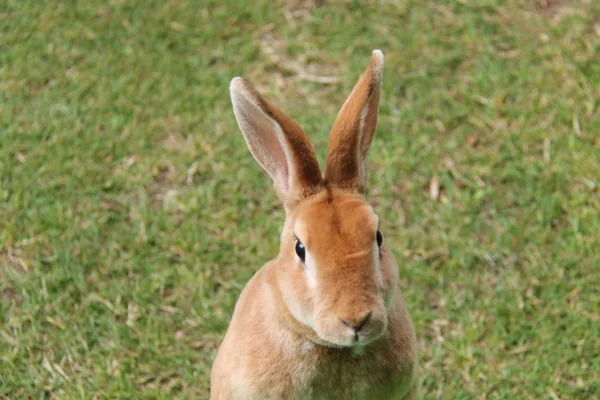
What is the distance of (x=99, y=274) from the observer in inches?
173

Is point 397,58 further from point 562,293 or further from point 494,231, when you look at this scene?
point 562,293

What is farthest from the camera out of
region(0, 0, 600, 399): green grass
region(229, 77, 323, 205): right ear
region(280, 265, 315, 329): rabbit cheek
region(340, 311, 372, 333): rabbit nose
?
region(0, 0, 600, 399): green grass

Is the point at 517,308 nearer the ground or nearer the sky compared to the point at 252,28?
nearer the ground

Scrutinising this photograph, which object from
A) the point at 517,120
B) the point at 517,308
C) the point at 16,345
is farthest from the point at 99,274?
the point at 517,120

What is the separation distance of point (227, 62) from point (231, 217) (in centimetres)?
123

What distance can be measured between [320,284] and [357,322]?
17 centimetres

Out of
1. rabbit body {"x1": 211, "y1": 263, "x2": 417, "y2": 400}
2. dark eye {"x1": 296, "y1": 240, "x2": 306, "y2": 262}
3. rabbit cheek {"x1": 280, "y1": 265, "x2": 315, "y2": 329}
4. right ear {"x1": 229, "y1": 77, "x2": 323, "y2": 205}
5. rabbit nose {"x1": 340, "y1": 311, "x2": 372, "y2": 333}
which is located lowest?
rabbit body {"x1": 211, "y1": 263, "x2": 417, "y2": 400}

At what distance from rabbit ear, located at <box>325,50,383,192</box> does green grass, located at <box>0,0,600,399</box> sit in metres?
1.45

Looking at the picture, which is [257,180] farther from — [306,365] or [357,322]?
[357,322]

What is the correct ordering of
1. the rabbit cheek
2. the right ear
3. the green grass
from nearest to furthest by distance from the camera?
1. the rabbit cheek
2. the right ear
3. the green grass

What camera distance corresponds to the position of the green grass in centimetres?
412

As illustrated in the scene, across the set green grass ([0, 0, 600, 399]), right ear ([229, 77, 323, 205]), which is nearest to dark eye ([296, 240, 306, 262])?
right ear ([229, 77, 323, 205])

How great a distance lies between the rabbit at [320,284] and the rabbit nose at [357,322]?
14 mm

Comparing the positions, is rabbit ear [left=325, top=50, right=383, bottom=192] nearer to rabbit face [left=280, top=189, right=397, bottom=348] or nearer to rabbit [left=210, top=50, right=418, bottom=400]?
rabbit [left=210, top=50, right=418, bottom=400]
